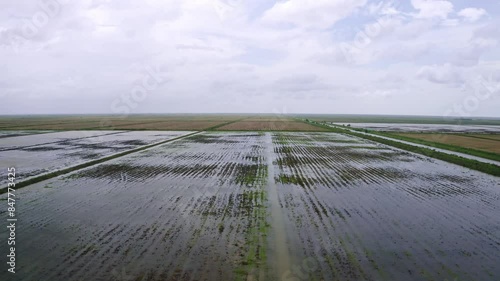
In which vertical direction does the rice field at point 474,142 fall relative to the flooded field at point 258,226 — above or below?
above

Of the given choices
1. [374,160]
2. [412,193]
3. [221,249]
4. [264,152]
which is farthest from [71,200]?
[374,160]

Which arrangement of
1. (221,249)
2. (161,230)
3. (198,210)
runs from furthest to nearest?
(198,210), (161,230), (221,249)

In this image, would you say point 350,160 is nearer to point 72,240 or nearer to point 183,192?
point 183,192

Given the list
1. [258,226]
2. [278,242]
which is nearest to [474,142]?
[258,226]

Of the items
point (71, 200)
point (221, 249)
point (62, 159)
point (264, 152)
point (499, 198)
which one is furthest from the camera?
point (264, 152)

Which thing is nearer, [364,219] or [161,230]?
[161,230]
